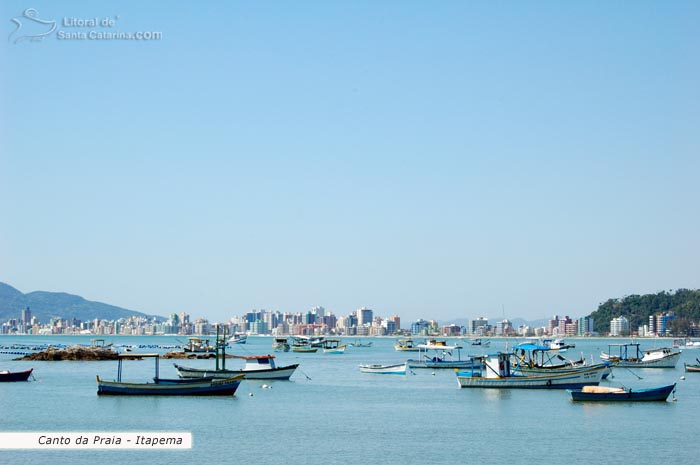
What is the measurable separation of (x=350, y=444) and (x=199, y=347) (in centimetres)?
11505

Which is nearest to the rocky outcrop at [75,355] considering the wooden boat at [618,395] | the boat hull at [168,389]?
the boat hull at [168,389]

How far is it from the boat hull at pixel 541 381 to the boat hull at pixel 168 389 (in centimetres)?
1866


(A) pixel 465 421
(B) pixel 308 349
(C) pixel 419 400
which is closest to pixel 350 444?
(A) pixel 465 421

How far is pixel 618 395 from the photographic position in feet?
197

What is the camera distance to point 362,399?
215 ft

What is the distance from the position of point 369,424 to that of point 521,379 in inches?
883

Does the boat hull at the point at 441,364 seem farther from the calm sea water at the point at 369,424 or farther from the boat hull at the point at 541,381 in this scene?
the boat hull at the point at 541,381

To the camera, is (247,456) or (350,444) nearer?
(247,456)

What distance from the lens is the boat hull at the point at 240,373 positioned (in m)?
75.6

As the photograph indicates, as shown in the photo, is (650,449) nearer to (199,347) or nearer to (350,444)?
(350,444)

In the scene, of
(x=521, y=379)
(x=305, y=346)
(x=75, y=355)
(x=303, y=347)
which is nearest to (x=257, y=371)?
(x=521, y=379)

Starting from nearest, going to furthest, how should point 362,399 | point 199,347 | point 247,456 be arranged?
point 247,456, point 362,399, point 199,347

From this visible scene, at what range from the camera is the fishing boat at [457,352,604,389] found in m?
69.6
